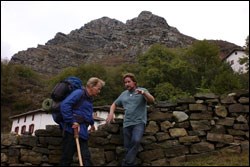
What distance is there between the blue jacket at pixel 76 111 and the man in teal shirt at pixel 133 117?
2.89 feet

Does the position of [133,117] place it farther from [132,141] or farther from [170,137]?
[170,137]

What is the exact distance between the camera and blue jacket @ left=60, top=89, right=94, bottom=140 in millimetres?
6652

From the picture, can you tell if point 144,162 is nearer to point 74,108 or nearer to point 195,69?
point 74,108

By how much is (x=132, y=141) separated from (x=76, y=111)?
1337 mm

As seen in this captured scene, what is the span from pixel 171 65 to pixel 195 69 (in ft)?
14.0

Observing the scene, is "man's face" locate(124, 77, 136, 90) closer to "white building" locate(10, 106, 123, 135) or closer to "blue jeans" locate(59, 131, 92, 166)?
"blue jeans" locate(59, 131, 92, 166)

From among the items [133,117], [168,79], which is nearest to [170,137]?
[133,117]

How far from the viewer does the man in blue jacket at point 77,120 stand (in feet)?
21.8

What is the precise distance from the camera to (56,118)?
6863 mm

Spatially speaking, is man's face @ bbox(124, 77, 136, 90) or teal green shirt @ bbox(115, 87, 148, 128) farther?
man's face @ bbox(124, 77, 136, 90)

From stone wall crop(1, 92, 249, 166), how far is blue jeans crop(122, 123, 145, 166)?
1.86 feet

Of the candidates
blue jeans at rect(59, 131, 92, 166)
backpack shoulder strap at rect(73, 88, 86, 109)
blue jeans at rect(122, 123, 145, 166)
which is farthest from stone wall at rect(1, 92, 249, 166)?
backpack shoulder strap at rect(73, 88, 86, 109)

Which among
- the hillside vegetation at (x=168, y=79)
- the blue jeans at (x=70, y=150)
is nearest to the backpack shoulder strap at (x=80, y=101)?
the blue jeans at (x=70, y=150)

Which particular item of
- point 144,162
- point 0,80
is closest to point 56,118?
point 0,80
